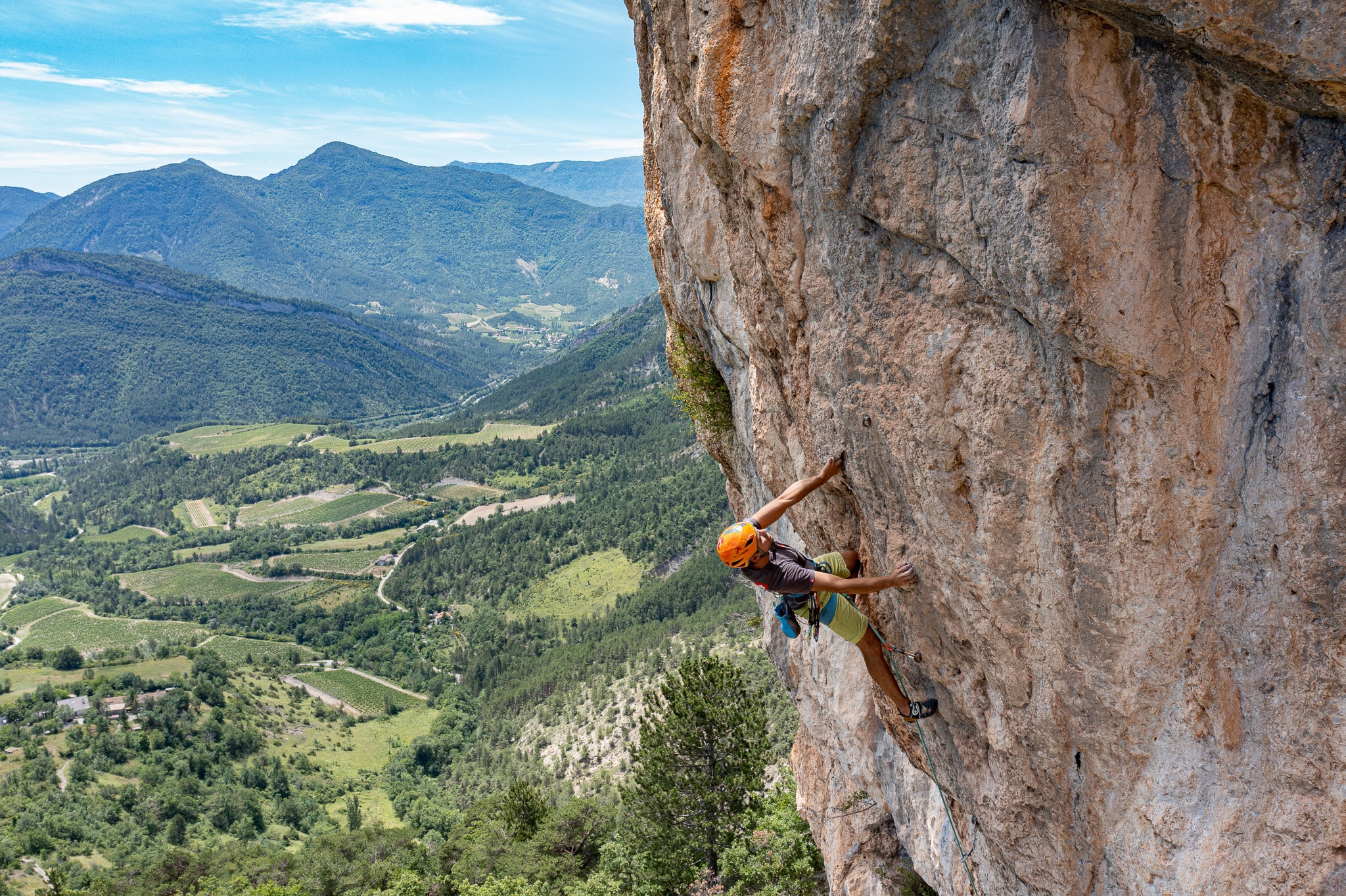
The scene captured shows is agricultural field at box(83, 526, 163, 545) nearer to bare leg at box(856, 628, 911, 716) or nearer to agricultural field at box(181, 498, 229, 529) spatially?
agricultural field at box(181, 498, 229, 529)

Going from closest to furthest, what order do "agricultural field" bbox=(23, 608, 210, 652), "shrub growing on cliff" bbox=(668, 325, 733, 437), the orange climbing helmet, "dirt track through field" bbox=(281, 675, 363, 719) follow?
the orange climbing helmet, "shrub growing on cliff" bbox=(668, 325, 733, 437), "dirt track through field" bbox=(281, 675, 363, 719), "agricultural field" bbox=(23, 608, 210, 652)

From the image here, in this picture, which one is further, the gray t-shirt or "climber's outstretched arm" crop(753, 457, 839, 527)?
"climber's outstretched arm" crop(753, 457, 839, 527)

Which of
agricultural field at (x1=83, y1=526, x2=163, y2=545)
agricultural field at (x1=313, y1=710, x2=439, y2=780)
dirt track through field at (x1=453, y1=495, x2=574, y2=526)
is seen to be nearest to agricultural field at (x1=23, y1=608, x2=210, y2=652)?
agricultural field at (x1=83, y1=526, x2=163, y2=545)

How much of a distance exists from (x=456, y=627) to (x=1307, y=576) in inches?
4405

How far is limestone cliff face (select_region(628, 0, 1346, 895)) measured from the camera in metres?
3.93

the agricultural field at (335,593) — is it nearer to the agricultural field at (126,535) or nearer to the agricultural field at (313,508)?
the agricultural field at (313,508)

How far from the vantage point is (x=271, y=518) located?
538 ft

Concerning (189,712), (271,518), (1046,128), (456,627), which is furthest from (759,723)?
(271,518)

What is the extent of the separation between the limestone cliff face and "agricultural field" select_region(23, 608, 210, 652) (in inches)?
5038

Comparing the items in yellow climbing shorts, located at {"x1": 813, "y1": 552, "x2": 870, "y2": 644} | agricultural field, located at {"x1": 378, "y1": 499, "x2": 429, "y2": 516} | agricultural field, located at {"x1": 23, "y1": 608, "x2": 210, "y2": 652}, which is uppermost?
yellow climbing shorts, located at {"x1": 813, "y1": 552, "x2": 870, "y2": 644}

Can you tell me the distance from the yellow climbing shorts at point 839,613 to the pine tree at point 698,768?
14493mm

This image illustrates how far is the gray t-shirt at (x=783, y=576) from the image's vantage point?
21.9ft

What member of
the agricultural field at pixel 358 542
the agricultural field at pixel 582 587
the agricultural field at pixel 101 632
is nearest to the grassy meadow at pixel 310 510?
the agricultural field at pixel 358 542

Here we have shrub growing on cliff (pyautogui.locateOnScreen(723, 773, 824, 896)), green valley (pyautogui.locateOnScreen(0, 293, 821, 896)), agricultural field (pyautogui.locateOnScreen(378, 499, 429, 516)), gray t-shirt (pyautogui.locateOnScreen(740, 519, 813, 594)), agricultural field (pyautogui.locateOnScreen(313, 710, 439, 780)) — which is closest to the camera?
gray t-shirt (pyautogui.locateOnScreen(740, 519, 813, 594))
